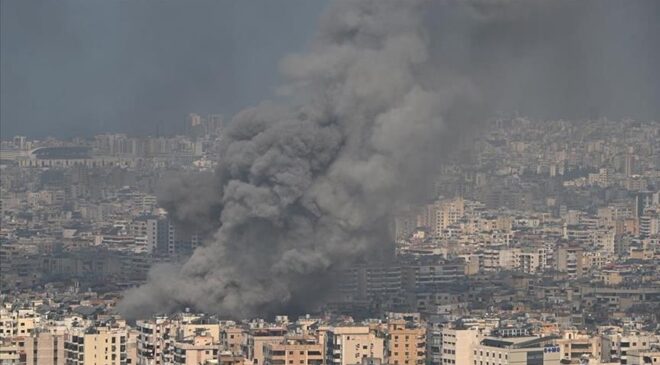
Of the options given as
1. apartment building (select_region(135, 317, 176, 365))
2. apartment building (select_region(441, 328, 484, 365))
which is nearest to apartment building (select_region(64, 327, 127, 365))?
apartment building (select_region(135, 317, 176, 365))

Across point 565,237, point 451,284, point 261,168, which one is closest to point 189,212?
point 261,168

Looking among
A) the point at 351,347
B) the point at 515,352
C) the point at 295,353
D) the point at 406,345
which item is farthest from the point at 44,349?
the point at 515,352

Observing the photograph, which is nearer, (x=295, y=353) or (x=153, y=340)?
(x=295, y=353)

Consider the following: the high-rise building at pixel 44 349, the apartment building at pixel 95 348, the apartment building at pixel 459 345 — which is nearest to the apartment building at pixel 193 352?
the apartment building at pixel 95 348

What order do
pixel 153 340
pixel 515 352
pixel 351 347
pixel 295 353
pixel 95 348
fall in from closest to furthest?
pixel 515 352 → pixel 295 353 → pixel 351 347 → pixel 95 348 → pixel 153 340

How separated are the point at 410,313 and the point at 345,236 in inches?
49.1

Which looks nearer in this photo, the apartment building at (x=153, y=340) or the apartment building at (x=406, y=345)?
the apartment building at (x=153, y=340)

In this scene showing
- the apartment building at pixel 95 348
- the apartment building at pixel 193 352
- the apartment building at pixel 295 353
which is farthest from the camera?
the apartment building at pixel 95 348

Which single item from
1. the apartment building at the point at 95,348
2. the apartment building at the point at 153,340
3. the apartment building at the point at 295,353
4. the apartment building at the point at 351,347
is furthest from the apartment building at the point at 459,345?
the apartment building at the point at 95,348

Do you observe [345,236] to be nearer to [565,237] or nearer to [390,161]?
[390,161]

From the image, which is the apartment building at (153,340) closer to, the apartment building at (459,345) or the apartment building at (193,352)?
the apartment building at (193,352)

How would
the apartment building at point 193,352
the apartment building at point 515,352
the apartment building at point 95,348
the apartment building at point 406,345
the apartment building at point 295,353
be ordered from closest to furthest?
the apartment building at point 515,352 < the apartment building at point 193,352 < the apartment building at point 295,353 < the apartment building at point 95,348 < the apartment building at point 406,345

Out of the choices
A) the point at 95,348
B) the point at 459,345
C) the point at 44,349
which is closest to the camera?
the point at 459,345

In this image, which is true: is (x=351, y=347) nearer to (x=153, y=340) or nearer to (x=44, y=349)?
(x=153, y=340)
